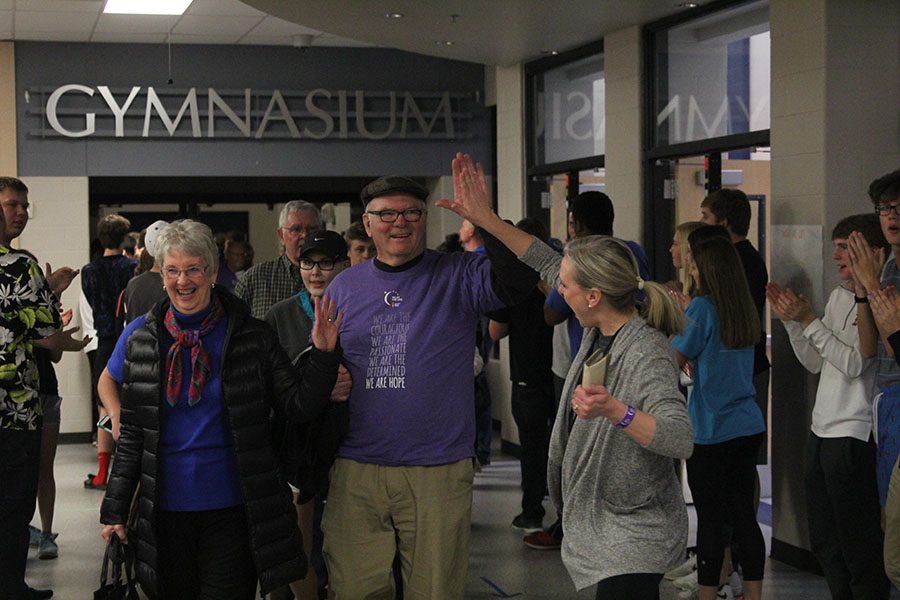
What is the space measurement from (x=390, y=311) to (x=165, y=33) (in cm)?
748

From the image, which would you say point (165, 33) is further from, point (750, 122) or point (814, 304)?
point (814, 304)

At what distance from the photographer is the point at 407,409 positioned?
371 cm

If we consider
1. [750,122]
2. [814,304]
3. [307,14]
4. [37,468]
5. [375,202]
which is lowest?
[37,468]

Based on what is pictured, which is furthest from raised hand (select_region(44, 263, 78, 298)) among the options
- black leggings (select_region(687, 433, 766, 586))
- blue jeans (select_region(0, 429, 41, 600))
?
black leggings (select_region(687, 433, 766, 586))

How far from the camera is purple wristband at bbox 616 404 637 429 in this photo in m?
3.12

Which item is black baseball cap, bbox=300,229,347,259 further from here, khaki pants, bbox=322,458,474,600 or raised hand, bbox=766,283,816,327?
raised hand, bbox=766,283,816,327

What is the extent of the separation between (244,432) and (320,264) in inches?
45.8

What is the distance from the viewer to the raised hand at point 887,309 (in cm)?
372

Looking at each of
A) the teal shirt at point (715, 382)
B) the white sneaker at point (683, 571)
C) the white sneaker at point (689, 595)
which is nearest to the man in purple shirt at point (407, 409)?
the teal shirt at point (715, 382)

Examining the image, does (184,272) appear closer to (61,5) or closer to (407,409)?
(407,409)

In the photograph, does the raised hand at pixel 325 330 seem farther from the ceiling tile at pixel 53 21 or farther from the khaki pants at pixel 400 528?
the ceiling tile at pixel 53 21

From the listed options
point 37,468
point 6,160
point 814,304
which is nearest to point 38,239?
point 6,160

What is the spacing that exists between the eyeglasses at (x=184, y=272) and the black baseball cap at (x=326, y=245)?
99 centimetres

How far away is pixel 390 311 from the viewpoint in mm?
3746
